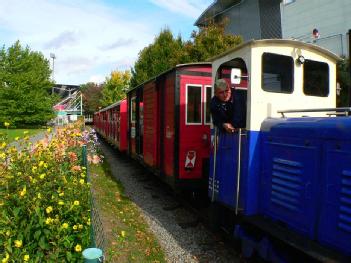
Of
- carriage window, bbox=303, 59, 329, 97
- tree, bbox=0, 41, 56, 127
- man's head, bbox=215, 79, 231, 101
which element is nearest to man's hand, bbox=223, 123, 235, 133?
man's head, bbox=215, 79, 231, 101

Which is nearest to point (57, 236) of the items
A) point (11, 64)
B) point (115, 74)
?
point (11, 64)

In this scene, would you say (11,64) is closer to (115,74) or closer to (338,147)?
(115,74)

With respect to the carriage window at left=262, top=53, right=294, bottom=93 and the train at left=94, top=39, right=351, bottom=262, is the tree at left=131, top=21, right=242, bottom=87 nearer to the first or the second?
the train at left=94, top=39, right=351, bottom=262

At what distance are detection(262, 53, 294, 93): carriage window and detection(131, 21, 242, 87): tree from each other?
38.3 ft

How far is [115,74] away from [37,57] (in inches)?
520

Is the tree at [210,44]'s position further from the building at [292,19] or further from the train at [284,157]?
the train at [284,157]

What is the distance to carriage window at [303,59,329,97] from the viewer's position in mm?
5305

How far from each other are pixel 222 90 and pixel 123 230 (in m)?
3.05

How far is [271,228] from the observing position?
14.8ft

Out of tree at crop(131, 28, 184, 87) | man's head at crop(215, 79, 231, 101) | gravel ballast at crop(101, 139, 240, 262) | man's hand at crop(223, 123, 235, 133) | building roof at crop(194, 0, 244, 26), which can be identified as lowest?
gravel ballast at crop(101, 139, 240, 262)

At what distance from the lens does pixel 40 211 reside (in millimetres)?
4699

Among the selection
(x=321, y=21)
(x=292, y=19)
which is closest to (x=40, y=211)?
(x=321, y=21)

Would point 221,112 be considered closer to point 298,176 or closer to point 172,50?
point 298,176

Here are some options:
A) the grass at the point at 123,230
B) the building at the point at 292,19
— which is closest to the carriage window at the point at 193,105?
the grass at the point at 123,230
